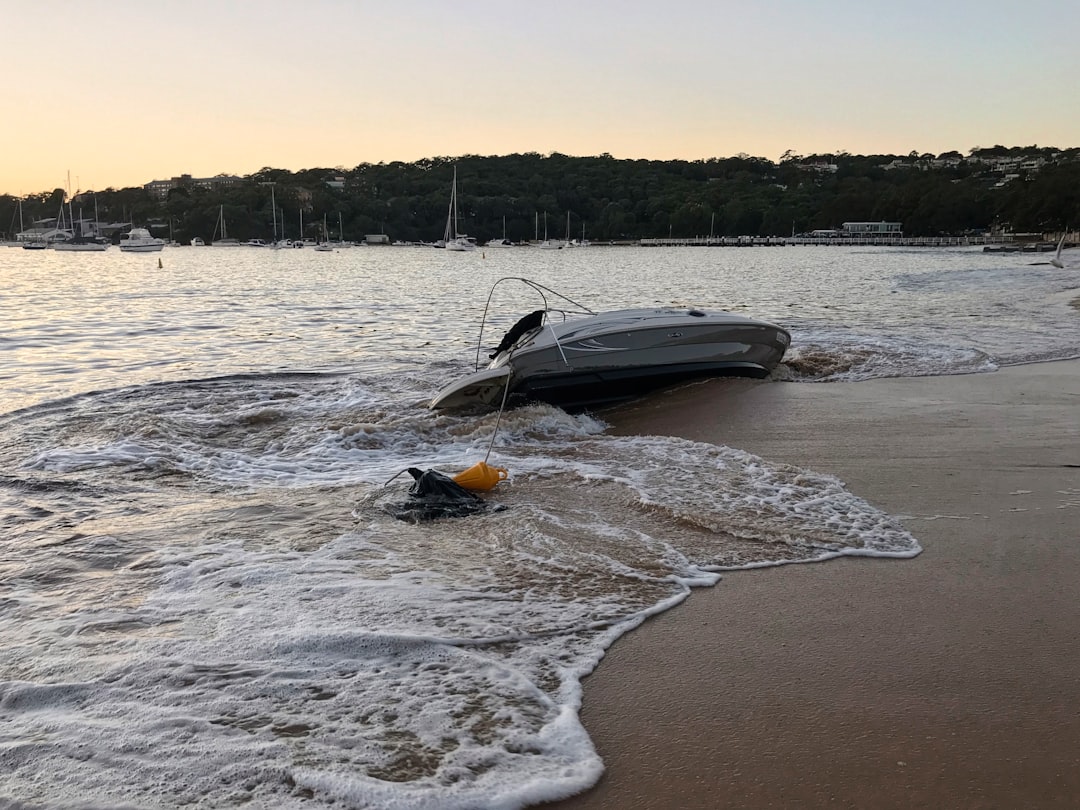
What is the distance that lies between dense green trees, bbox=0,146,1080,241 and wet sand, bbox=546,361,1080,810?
144927 millimetres

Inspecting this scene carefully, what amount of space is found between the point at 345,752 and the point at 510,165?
173m

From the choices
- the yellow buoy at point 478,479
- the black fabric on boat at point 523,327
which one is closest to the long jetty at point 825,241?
the black fabric on boat at point 523,327

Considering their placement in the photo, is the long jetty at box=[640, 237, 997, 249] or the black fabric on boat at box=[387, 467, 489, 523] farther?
the long jetty at box=[640, 237, 997, 249]

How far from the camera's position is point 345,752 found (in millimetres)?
2922

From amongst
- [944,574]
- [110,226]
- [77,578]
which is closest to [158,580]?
[77,578]

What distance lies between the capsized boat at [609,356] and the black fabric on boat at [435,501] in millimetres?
3060

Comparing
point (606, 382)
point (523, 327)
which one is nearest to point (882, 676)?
point (606, 382)

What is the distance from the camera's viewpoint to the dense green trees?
477 feet

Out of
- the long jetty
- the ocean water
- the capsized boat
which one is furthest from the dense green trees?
the ocean water

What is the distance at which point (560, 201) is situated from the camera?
535ft

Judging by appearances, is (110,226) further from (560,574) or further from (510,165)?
(560,574)

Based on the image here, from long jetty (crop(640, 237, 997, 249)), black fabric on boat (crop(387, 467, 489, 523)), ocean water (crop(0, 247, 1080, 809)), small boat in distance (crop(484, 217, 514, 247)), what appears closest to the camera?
ocean water (crop(0, 247, 1080, 809))

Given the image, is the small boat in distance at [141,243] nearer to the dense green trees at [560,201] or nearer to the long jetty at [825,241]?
the dense green trees at [560,201]

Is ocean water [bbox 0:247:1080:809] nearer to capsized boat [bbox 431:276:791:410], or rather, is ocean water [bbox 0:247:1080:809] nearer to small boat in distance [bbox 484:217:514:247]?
capsized boat [bbox 431:276:791:410]
